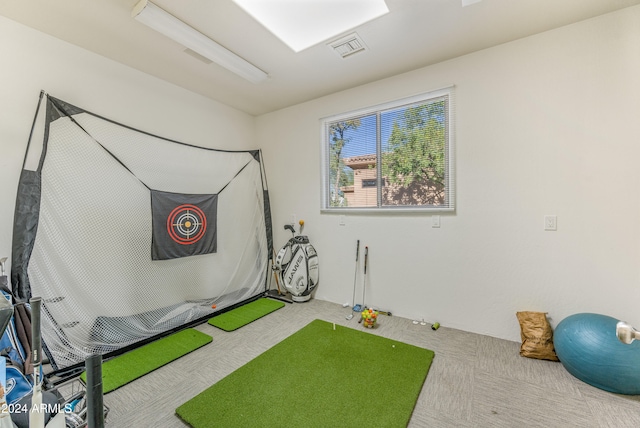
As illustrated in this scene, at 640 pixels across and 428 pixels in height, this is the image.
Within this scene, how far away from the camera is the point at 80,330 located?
2.22 m

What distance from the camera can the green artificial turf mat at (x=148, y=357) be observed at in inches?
80.6

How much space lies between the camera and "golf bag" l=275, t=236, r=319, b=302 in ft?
11.8

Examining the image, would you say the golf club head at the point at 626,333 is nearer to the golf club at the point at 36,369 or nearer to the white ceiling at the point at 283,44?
the golf club at the point at 36,369

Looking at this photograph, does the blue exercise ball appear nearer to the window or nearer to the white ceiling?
the window

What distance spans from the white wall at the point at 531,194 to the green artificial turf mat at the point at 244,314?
4.21 feet

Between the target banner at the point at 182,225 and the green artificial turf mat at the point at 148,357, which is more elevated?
the target banner at the point at 182,225

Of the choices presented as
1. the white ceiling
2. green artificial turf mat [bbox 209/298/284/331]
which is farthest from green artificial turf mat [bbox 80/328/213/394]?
the white ceiling

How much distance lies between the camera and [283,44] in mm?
2410

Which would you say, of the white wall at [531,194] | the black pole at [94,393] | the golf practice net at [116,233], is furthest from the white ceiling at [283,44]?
the black pole at [94,393]

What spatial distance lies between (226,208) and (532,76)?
3407 mm

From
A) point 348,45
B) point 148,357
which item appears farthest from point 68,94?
point 348,45

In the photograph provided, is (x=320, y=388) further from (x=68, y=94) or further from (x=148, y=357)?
(x=68, y=94)

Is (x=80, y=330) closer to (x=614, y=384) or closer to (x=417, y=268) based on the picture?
(x=417, y=268)

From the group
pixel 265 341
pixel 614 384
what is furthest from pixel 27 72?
pixel 614 384
